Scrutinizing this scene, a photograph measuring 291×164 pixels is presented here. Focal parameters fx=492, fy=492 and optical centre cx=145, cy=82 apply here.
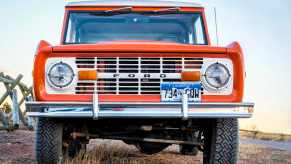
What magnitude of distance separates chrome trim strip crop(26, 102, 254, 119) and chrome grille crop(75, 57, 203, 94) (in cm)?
26

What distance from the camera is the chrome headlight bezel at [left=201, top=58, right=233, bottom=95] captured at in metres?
5.04

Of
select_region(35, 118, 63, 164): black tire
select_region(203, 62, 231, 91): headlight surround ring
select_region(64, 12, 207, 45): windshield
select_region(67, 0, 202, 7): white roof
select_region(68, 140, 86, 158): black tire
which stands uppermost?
select_region(67, 0, 202, 7): white roof

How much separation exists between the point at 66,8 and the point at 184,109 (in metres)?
2.62

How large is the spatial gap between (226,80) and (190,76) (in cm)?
38

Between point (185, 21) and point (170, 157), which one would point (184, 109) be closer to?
point (185, 21)

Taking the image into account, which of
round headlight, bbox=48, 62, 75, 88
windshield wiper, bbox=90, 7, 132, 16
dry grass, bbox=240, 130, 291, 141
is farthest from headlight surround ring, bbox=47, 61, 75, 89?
dry grass, bbox=240, 130, 291, 141

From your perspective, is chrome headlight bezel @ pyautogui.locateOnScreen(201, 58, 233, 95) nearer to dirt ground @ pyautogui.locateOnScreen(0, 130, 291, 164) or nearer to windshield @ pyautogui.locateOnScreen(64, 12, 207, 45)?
windshield @ pyautogui.locateOnScreen(64, 12, 207, 45)

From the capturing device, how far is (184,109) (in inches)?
189

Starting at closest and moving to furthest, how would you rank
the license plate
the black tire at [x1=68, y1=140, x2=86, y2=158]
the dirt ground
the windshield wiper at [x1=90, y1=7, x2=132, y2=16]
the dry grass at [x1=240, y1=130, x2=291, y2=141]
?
the license plate < the windshield wiper at [x1=90, y1=7, x2=132, y2=16] < the black tire at [x1=68, y1=140, x2=86, y2=158] < the dirt ground < the dry grass at [x1=240, y1=130, x2=291, y2=141]

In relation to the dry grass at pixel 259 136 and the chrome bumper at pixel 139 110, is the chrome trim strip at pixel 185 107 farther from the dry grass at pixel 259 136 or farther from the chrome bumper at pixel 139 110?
the dry grass at pixel 259 136

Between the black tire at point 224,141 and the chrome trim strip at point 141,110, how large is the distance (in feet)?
1.07

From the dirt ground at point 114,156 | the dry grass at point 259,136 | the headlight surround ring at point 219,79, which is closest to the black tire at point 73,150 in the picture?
the dirt ground at point 114,156

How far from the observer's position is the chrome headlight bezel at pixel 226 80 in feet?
16.5

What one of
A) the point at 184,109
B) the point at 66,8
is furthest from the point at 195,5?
the point at 184,109
